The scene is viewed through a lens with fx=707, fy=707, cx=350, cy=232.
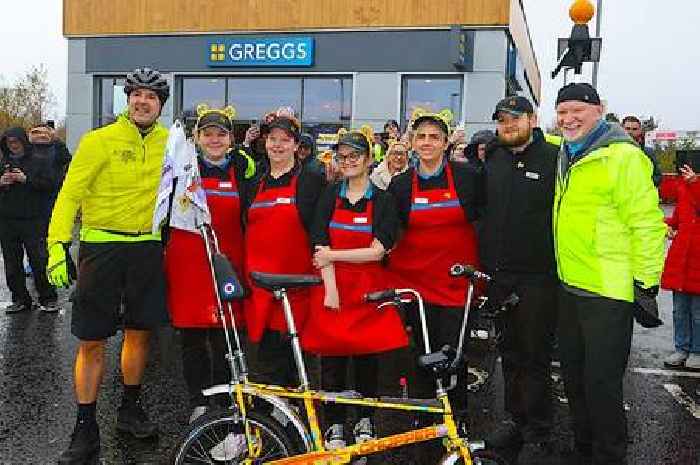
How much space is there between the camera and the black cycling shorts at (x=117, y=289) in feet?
13.5

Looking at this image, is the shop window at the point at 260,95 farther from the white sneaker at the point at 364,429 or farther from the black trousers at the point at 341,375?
the white sneaker at the point at 364,429

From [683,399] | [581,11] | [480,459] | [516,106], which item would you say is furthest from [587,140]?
[581,11]

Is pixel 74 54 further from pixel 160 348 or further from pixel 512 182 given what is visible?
pixel 512 182

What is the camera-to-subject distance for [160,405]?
5.12 meters

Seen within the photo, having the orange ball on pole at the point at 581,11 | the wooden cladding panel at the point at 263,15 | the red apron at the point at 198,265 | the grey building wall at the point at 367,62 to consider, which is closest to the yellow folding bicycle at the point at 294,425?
the red apron at the point at 198,265

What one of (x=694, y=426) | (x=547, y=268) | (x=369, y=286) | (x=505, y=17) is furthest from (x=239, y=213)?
(x=505, y=17)

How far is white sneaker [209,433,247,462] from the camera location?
3473 mm

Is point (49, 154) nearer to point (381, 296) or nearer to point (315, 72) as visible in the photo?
point (381, 296)

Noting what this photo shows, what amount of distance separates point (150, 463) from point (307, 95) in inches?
596

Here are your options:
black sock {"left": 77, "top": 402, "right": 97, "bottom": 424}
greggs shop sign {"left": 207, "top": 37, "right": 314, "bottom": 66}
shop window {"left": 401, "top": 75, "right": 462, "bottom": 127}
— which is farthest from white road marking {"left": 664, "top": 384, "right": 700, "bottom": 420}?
greggs shop sign {"left": 207, "top": 37, "right": 314, "bottom": 66}

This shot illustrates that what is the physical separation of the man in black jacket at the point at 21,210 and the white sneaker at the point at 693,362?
6539 millimetres

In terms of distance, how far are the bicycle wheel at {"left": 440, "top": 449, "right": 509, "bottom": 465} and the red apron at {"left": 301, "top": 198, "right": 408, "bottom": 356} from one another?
34.6 inches

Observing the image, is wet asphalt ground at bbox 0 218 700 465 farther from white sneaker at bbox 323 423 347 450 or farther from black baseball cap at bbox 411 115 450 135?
black baseball cap at bbox 411 115 450 135

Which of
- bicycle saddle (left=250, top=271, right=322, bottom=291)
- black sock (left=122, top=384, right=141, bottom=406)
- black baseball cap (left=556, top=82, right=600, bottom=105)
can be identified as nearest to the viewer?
bicycle saddle (left=250, top=271, right=322, bottom=291)
